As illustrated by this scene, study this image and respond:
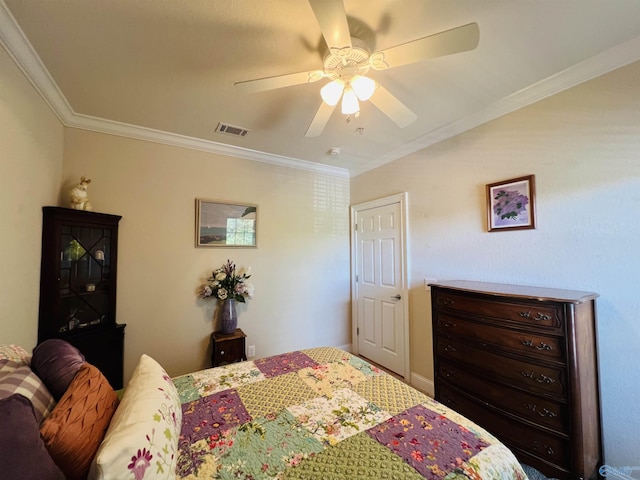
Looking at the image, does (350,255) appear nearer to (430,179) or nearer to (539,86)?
(430,179)

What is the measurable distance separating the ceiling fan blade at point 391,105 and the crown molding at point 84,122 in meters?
1.75

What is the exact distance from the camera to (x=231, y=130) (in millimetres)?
2520

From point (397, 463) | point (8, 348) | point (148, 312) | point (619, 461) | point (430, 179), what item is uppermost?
point (430, 179)

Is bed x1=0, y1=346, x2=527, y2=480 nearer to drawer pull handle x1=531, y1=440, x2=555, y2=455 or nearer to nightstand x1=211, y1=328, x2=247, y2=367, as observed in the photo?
drawer pull handle x1=531, y1=440, x2=555, y2=455

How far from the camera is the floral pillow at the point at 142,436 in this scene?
638mm

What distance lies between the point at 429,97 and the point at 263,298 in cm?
251

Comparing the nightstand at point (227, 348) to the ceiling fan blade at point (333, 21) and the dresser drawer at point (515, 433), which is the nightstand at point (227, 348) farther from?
the ceiling fan blade at point (333, 21)

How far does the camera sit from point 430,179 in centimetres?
266

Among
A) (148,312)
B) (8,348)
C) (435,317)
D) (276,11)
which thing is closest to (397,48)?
(276,11)

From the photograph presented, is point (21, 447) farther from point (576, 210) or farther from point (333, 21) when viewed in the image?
point (576, 210)

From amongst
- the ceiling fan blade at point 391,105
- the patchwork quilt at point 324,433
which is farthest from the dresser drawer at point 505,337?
the ceiling fan blade at point 391,105

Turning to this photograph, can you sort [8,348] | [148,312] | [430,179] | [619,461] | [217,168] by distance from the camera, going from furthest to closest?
1. [217,168]
2. [430,179]
3. [148,312]
4. [619,461]
5. [8,348]

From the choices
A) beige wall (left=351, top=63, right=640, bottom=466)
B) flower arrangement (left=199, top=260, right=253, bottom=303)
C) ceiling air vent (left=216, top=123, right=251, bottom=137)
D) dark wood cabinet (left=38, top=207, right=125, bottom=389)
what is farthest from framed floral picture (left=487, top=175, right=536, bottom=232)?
dark wood cabinet (left=38, top=207, right=125, bottom=389)

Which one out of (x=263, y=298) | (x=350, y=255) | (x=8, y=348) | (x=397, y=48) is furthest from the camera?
(x=350, y=255)
